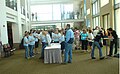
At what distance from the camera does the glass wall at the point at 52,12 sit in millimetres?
23906

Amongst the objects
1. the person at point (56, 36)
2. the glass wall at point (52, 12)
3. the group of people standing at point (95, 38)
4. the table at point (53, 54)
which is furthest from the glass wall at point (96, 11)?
the table at point (53, 54)

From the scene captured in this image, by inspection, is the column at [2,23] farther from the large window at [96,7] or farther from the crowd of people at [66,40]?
the large window at [96,7]

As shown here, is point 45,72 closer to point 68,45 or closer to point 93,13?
point 68,45

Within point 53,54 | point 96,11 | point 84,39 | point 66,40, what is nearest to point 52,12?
point 96,11

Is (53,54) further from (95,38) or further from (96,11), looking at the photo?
(96,11)

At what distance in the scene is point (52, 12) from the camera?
26.2 m

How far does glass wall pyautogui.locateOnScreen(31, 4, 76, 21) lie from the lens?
23.9m

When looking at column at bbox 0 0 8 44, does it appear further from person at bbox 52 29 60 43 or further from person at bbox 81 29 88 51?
person at bbox 81 29 88 51

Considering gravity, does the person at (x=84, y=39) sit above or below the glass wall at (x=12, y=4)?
below

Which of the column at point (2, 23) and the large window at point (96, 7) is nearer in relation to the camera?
the column at point (2, 23)

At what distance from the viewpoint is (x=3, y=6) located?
1055 centimetres

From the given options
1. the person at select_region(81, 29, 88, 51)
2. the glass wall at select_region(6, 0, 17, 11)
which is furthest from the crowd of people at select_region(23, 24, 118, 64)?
the glass wall at select_region(6, 0, 17, 11)

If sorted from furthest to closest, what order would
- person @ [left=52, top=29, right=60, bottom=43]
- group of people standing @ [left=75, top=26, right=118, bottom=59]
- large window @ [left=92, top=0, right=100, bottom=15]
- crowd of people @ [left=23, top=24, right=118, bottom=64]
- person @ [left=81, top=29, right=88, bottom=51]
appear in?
large window @ [left=92, top=0, right=100, bottom=15] < person @ [left=81, top=29, right=88, bottom=51] < person @ [left=52, top=29, right=60, bottom=43] < group of people standing @ [left=75, top=26, right=118, bottom=59] < crowd of people @ [left=23, top=24, right=118, bottom=64]

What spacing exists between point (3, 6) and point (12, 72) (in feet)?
16.5
